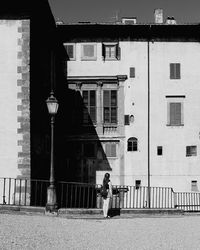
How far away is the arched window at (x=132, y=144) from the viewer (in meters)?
31.1

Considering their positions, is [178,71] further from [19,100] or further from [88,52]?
[19,100]

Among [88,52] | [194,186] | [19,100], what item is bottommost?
[194,186]

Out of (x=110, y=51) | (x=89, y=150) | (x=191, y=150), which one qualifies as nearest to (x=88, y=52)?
(x=110, y=51)

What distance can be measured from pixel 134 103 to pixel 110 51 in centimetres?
362

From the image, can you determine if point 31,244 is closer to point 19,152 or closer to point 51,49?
point 19,152

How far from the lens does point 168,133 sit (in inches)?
1234

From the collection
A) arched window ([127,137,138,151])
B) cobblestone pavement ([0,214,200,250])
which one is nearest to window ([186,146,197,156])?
arched window ([127,137,138,151])

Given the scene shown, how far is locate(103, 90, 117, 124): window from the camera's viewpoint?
31203mm

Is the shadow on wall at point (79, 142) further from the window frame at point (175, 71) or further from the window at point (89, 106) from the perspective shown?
the window frame at point (175, 71)

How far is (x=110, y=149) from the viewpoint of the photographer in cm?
3108

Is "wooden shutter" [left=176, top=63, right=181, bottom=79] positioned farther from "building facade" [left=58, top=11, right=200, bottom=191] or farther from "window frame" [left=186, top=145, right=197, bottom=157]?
"window frame" [left=186, top=145, right=197, bottom=157]

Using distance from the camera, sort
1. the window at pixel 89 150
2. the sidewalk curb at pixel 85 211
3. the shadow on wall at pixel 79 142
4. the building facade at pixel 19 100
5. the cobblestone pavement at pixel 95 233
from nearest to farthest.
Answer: the cobblestone pavement at pixel 95 233 → the sidewalk curb at pixel 85 211 → the building facade at pixel 19 100 → the shadow on wall at pixel 79 142 → the window at pixel 89 150

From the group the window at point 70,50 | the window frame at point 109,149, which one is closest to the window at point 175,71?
the window frame at point 109,149

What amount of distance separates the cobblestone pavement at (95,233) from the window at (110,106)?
48.5 feet
